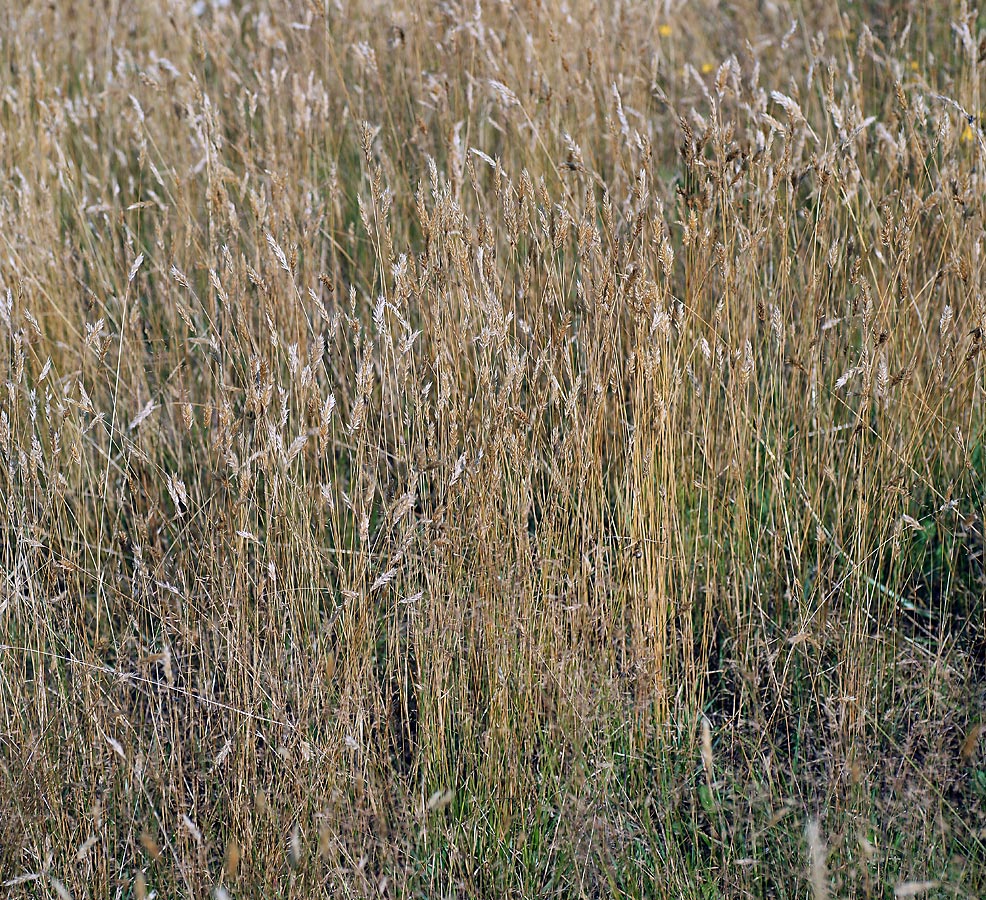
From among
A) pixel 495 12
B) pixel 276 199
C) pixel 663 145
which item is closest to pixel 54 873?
pixel 276 199

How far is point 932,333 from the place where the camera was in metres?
2.06

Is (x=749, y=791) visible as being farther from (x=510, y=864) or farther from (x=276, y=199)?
(x=276, y=199)

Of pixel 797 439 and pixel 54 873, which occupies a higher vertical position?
pixel 797 439

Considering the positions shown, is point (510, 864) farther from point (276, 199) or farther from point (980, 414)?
point (276, 199)

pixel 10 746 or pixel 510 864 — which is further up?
pixel 10 746

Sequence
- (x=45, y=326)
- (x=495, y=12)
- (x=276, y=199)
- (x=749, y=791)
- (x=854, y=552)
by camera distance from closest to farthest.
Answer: (x=749, y=791) → (x=854, y=552) → (x=276, y=199) → (x=45, y=326) → (x=495, y=12)

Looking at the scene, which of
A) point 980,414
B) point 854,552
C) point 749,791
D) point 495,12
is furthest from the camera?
point 495,12

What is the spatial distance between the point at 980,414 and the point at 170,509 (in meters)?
1.58

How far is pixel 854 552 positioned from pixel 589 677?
508mm

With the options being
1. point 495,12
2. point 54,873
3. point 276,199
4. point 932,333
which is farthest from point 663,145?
point 54,873

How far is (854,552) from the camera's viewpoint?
5.51 feet

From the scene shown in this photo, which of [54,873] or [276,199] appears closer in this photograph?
[54,873]

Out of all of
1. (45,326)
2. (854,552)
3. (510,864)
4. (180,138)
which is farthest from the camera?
(180,138)

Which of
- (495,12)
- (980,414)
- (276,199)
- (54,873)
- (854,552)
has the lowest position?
(54,873)
